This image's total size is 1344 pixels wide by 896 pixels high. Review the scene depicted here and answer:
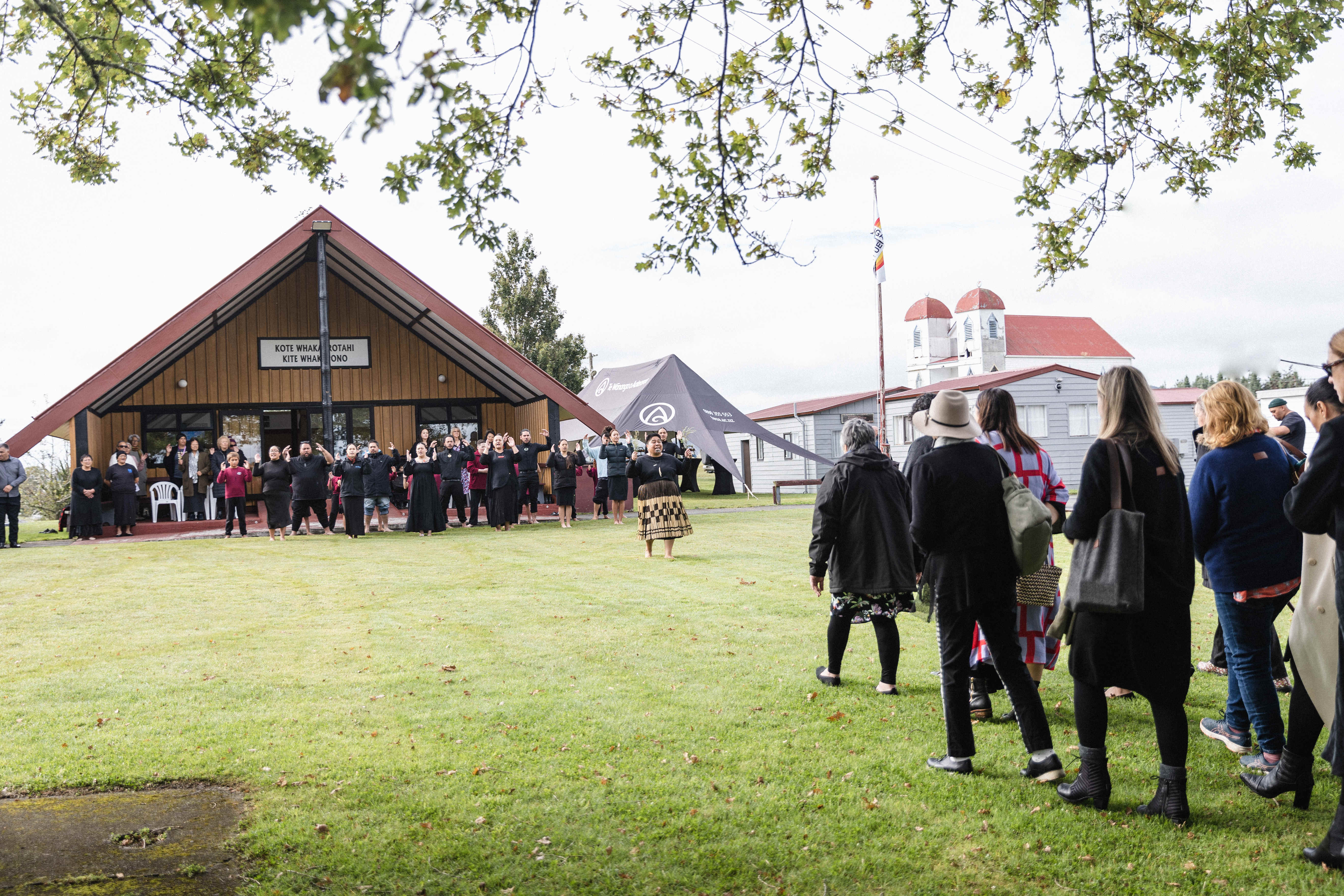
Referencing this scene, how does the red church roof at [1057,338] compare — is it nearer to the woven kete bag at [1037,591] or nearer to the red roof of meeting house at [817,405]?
the red roof of meeting house at [817,405]

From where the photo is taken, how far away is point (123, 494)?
61.8ft

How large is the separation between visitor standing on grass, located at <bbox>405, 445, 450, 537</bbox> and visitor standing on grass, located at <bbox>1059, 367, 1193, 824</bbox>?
50.0 ft

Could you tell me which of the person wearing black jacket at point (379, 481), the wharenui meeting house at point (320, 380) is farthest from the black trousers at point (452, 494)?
the wharenui meeting house at point (320, 380)

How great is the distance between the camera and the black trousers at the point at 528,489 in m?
19.2

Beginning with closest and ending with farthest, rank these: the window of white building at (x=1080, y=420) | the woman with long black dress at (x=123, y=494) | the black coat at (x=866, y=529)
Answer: the black coat at (x=866, y=529) → the woman with long black dress at (x=123, y=494) → the window of white building at (x=1080, y=420)

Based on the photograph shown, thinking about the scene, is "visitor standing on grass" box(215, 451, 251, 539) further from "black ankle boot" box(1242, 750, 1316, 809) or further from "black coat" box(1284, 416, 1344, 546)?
"black coat" box(1284, 416, 1344, 546)

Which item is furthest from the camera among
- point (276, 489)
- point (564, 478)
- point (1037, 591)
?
point (564, 478)

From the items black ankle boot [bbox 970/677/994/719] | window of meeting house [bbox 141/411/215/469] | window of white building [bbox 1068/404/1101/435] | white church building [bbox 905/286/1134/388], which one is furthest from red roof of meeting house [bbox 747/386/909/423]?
white church building [bbox 905/286/1134/388]

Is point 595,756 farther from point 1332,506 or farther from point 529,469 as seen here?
point 529,469

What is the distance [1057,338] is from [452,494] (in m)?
77.2

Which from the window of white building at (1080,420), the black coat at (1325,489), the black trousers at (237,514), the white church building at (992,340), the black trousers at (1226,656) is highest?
the white church building at (992,340)

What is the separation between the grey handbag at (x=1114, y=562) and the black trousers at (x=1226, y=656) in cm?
115

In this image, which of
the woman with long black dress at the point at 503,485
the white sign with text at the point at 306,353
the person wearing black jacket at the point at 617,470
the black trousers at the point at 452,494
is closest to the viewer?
the black trousers at the point at 452,494

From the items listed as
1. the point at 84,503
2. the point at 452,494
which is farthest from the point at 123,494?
the point at 452,494
